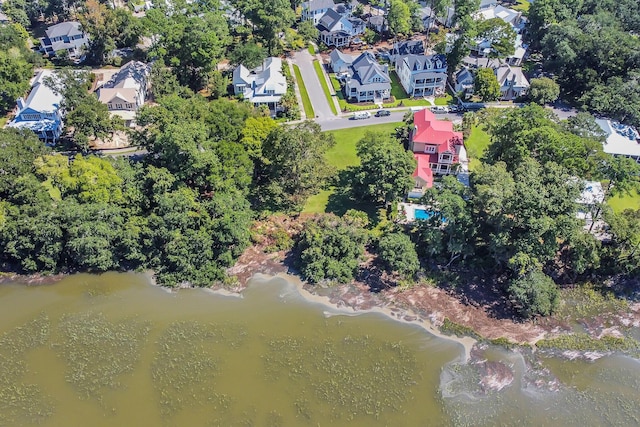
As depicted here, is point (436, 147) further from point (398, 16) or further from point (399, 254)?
point (398, 16)

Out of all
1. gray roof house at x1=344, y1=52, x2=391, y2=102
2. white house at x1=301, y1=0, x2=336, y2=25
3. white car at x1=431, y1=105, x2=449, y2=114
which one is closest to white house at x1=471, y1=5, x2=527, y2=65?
white car at x1=431, y1=105, x2=449, y2=114

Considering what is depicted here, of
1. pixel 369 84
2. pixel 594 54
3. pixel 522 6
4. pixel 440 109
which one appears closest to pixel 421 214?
pixel 440 109

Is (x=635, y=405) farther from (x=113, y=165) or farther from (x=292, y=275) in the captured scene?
(x=113, y=165)

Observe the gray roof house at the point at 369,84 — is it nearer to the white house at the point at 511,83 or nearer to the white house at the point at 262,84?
the white house at the point at 262,84

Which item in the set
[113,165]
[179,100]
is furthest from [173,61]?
[113,165]

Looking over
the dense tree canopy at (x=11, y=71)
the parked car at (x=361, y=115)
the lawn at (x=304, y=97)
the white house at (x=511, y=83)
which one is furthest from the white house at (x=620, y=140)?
the dense tree canopy at (x=11, y=71)

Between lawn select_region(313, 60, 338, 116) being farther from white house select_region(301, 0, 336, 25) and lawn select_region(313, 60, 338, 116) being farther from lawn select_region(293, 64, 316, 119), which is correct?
white house select_region(301, 0, 336, 25)
